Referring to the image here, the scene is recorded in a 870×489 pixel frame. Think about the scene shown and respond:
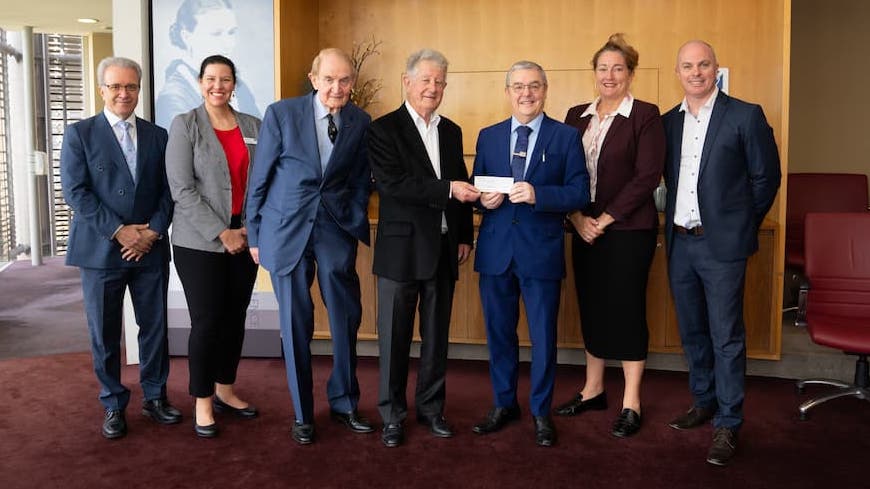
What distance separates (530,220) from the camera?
3.58 meters

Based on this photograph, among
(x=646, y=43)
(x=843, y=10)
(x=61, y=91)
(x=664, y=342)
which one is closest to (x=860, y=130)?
(x=843, y=10)

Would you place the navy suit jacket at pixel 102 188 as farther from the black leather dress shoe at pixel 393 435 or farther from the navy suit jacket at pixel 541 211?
the navy suit jacket at pixel 541 211

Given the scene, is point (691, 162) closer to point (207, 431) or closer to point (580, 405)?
point (580, 405)

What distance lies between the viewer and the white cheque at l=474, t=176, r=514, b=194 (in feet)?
11.3

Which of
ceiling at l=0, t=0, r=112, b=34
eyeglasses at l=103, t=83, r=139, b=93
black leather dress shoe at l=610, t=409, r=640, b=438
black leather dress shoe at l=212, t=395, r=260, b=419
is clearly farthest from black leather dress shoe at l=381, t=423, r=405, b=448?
ceiling at l=0, t=0, r=112, b=34

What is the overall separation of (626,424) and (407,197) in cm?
154

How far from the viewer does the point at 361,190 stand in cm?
372

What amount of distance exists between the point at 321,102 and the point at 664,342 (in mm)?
2672

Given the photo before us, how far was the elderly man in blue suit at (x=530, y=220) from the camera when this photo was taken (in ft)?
11.5

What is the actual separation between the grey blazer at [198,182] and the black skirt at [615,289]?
173 centimetres

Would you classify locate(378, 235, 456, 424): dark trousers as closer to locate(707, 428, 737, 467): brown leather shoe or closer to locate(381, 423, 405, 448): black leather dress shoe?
locate(381, 423, 405, 448): black leather dress shoe

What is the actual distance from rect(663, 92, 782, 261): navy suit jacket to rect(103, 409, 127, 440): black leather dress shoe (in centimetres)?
286

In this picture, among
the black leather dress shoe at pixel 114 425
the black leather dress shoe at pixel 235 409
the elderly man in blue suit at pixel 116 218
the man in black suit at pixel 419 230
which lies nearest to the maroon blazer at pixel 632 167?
the man in black suit at pixel 419 230

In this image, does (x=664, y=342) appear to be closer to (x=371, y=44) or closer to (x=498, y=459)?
(x=498, y=459)
